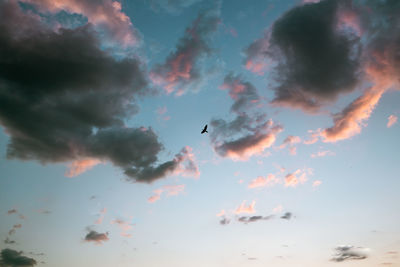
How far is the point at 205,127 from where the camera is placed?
150ft

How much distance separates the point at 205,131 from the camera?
4550 centimetres

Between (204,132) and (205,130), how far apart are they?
84 cm

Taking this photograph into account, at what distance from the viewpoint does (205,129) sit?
45781 millimetres

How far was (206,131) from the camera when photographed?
45906mm

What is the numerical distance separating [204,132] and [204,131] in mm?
289

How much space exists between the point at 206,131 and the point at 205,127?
788mm

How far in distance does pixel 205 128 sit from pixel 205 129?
0.64ft

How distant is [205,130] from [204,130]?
29 cm

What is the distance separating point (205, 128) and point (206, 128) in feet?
0.96

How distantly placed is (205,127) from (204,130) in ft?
2.29

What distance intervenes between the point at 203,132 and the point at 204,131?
0.65 metres

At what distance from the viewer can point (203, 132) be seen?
44.6 m

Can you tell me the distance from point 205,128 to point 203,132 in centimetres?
147
